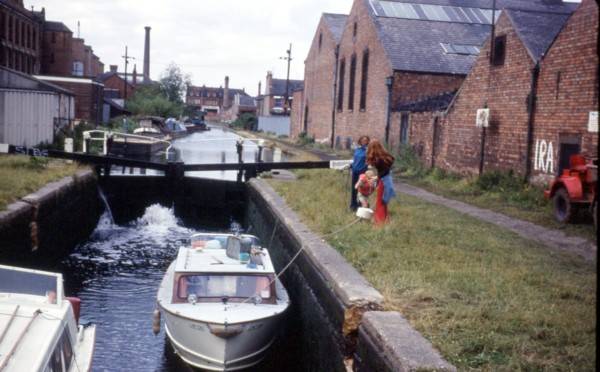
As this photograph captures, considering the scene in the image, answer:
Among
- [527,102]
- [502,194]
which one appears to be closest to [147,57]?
[527,102]

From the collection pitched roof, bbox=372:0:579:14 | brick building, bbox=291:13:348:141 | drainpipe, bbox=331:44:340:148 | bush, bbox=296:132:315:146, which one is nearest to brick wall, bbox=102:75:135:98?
brick building, bbox=291:13:348:141

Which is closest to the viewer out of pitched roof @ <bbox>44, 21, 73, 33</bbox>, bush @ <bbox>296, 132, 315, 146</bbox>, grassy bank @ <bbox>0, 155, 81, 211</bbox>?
grassy bank @ <bbox>0, 155, 81, 211</bbox>

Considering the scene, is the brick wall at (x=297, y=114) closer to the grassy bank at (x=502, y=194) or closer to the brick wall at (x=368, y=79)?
the brick wall at (x=368, y=79)

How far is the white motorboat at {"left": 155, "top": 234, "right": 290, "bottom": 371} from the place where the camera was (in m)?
8.50

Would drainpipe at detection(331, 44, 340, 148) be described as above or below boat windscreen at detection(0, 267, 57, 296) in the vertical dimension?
above

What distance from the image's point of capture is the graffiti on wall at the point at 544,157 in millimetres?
14742

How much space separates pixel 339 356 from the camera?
729 centimetres

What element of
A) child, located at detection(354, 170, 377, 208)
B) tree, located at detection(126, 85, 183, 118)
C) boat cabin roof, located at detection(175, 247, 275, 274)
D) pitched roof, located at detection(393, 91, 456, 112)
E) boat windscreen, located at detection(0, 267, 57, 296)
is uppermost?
tree, located at detection(126, 85, 183, 118)

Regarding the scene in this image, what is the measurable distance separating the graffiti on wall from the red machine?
220 centimetres

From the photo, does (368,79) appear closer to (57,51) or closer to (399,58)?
(399,58)

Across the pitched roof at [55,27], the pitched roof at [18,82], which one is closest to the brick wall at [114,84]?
the pitched roof at [55,27]

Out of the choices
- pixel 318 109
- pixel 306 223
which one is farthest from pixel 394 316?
pixel 318 109

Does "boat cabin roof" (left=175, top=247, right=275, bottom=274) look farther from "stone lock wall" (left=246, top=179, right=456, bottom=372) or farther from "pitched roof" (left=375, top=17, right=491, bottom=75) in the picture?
"pitched roof" (left=375, top=17, right=491, bottom=75)

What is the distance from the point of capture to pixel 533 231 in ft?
38.2
